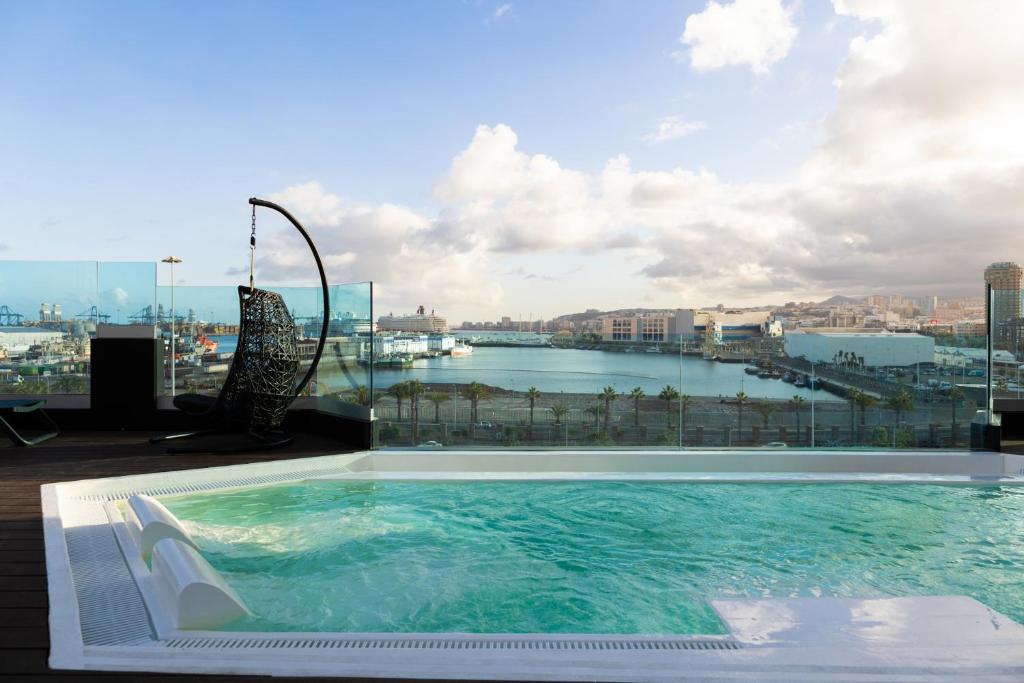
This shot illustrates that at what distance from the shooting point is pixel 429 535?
445 centimetres

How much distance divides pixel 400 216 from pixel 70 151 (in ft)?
22.7

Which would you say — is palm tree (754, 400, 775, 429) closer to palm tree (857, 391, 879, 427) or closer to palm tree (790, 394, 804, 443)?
palm tree (790, 394, 804, 443)

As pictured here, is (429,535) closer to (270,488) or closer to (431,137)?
(270,488)

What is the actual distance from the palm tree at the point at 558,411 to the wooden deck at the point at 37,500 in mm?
3450

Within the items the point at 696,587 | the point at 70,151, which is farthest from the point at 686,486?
the point at 70,151

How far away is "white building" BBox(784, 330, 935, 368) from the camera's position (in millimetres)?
7828

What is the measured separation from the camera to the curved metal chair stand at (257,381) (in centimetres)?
621

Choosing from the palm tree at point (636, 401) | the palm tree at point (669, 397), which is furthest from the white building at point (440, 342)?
the palm tree at point (669, 397)

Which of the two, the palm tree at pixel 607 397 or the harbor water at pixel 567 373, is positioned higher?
the harbor water at pixel 567 373

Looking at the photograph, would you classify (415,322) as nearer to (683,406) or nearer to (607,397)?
(683,406)

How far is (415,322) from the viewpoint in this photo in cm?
808

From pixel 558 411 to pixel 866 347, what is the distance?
4063 mm

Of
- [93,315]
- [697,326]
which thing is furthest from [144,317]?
[697,326]

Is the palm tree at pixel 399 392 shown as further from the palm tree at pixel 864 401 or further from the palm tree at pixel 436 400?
the palm tree at pixel 864 401
